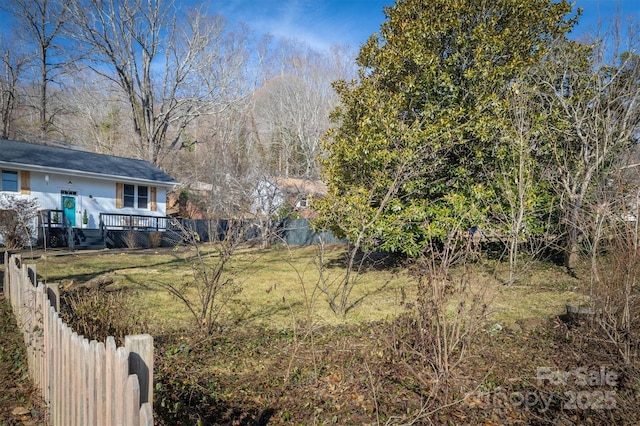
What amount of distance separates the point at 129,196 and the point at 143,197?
72 cm

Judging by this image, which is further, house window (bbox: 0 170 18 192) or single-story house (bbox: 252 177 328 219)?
single-story house (bbox: 252 177 328 219)

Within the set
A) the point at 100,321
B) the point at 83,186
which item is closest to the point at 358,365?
the point at 100,321

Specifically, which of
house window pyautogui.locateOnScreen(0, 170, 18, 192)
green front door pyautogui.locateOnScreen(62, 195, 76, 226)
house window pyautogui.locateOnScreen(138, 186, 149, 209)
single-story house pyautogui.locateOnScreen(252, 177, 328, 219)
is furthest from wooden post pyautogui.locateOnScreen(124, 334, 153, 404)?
house window pyautogui.locateOnScreen(138, 186, 149, 209)

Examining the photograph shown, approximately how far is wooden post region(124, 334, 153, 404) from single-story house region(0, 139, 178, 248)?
1476 centimetres

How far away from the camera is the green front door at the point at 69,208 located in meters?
16.3

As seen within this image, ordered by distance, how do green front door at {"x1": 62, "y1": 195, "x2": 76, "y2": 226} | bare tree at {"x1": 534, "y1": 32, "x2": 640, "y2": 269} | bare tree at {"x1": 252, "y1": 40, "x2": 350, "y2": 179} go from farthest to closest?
bare tree at {"x1": 252, "y1": 40, "x2": 350, "y2": 179} → green front door at {"x1": 62, "y1": 195, "x2": 76, "y2": 226} → bare tree at {"x1": 534, "y1": 32, "x2": 640, "y2": 269}

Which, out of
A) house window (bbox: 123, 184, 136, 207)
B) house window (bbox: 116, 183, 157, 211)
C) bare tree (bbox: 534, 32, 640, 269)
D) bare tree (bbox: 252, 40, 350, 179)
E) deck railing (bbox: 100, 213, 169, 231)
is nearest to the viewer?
bare tree (bbox: 534, 32, 640, 269)

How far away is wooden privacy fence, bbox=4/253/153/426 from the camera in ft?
5.21

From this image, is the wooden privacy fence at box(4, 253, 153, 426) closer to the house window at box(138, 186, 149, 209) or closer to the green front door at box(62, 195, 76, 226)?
the green front door at box(62, 195, 76, 226)

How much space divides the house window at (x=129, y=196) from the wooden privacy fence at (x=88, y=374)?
1704 centimetres

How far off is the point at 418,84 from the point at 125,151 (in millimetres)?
30156

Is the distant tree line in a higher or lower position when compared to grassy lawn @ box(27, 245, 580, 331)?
higher

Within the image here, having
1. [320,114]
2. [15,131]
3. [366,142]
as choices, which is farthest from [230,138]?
[366,142]

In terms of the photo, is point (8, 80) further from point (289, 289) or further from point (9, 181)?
point (289, 289)
